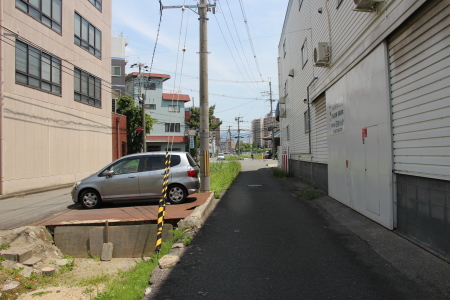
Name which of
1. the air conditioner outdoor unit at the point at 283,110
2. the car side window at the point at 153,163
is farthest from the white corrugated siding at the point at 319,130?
the air conditioner outdoor unit at the point at 283,110

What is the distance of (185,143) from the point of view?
48.2 m

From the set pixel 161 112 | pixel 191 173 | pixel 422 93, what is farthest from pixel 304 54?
pixel 161 112

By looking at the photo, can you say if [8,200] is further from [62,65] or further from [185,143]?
[185,143]

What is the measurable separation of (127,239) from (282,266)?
4.30 metres

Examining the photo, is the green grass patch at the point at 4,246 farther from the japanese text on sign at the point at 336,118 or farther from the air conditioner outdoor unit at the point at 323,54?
the air conditioner outdoor unit at the point at 323,54

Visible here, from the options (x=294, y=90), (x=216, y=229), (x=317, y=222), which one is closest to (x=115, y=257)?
(x=216, y=229)

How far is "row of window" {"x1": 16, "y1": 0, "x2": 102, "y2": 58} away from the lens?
1444 cm

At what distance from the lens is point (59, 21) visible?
650 inches

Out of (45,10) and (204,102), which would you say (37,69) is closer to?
(45,10)

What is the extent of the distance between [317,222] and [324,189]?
4.33m

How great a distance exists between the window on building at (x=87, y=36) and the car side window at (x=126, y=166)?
11.3m

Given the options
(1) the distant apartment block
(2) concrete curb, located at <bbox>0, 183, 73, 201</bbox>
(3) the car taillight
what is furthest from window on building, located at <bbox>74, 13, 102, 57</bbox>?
(1) the distant apartment block

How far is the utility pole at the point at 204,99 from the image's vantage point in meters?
11.9

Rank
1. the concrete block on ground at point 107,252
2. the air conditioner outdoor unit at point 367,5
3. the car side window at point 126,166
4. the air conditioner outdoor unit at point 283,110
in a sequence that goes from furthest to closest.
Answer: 1. the air conditioner outdoor unit at point 283,110
2. the car side window at point 126,166
3. the concrete block on ground at point 107,252
4. the air conditioner outdoor unit at point 367,5
